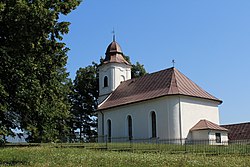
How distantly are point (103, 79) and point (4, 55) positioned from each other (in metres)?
37.4

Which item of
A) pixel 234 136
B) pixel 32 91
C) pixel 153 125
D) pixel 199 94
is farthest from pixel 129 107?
pixel 32 91

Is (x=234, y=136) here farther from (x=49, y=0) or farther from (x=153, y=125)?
(x=49, y=0)

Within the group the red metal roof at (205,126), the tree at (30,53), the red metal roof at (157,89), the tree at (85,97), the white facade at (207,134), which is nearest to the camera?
the tree at (30,53)

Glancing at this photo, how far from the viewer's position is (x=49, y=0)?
16.4m

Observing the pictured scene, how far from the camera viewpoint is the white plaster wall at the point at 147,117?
1532 inches

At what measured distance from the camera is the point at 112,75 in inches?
2024

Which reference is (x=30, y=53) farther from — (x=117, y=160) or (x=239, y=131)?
(x=239, y=131)

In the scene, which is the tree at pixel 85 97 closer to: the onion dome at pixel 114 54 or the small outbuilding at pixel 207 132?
the onion dome at pixel 114 54

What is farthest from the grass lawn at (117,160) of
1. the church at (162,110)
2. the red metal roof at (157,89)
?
the red metal roof at (157,89)

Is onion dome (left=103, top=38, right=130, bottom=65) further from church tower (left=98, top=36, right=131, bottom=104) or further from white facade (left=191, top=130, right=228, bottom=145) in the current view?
white facade (left=191, top=130, right=228, bottom=145)

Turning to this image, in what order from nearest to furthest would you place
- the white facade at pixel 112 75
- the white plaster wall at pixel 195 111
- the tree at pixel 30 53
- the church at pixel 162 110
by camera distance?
the tree at pixel 30 53 < the church at pixel 162 110 < the white plaster wall at pixel 195 111 < the white facade at pixel 112 75

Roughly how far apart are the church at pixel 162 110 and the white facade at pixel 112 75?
1693 millimetres

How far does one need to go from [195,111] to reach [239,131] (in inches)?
429

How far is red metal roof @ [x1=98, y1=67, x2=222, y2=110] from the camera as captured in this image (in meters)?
40.2
